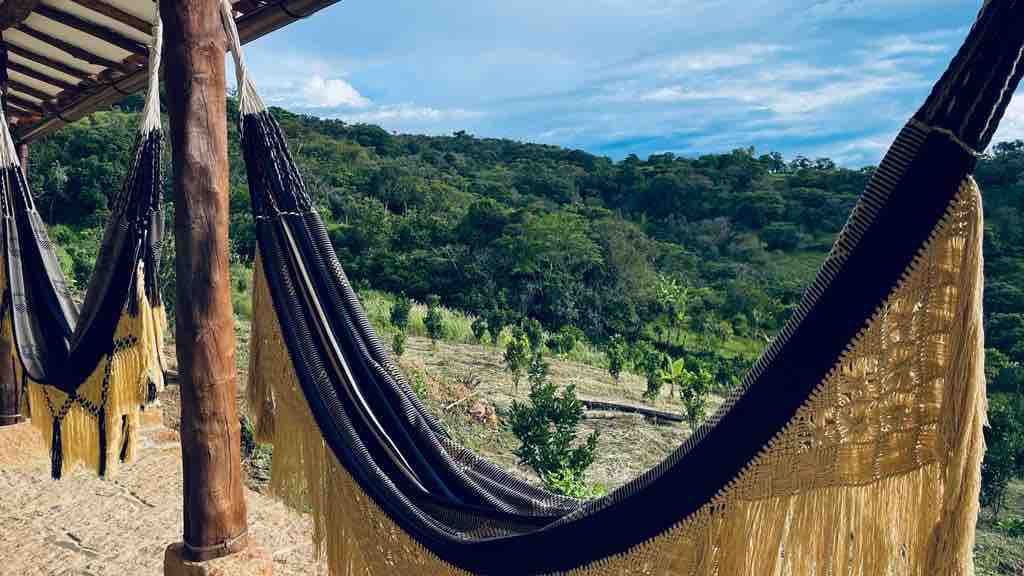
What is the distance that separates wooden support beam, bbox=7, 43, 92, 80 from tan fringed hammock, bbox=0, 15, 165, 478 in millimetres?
691

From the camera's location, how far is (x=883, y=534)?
2.77 feet

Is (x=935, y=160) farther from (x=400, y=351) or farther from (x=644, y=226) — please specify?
(x=644, y=226)

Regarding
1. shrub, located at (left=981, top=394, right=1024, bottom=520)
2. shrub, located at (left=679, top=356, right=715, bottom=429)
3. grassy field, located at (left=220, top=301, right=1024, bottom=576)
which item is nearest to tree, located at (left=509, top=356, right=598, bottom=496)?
grassy field, located at (left=220, top=301, right=1024, bottom=576)

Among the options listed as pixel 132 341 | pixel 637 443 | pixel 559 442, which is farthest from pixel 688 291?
pixel 132 341

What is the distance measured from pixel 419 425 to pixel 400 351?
4.62m

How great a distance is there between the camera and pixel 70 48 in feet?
8.57

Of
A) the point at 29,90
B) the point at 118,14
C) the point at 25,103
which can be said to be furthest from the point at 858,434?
the point at 25,103

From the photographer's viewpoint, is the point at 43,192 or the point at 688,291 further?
the point at 688,291

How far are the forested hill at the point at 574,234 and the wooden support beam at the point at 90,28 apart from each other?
5.27 meters

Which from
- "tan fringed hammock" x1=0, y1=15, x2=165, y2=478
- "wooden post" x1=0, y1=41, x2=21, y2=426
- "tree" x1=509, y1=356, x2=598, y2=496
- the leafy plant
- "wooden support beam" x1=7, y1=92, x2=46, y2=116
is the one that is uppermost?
"wooden support beam" x1=7, y1=92, x2=46, y2=116

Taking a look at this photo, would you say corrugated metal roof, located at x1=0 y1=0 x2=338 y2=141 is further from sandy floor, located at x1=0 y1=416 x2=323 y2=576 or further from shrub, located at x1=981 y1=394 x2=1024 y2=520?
shrub, located at x1=981 y1=394 x2=1024 y2=520

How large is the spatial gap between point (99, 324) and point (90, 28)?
1.07 meters

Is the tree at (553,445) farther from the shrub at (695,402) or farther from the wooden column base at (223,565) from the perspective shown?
the wooden column base at (223,565)

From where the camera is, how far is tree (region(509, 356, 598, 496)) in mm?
3709
